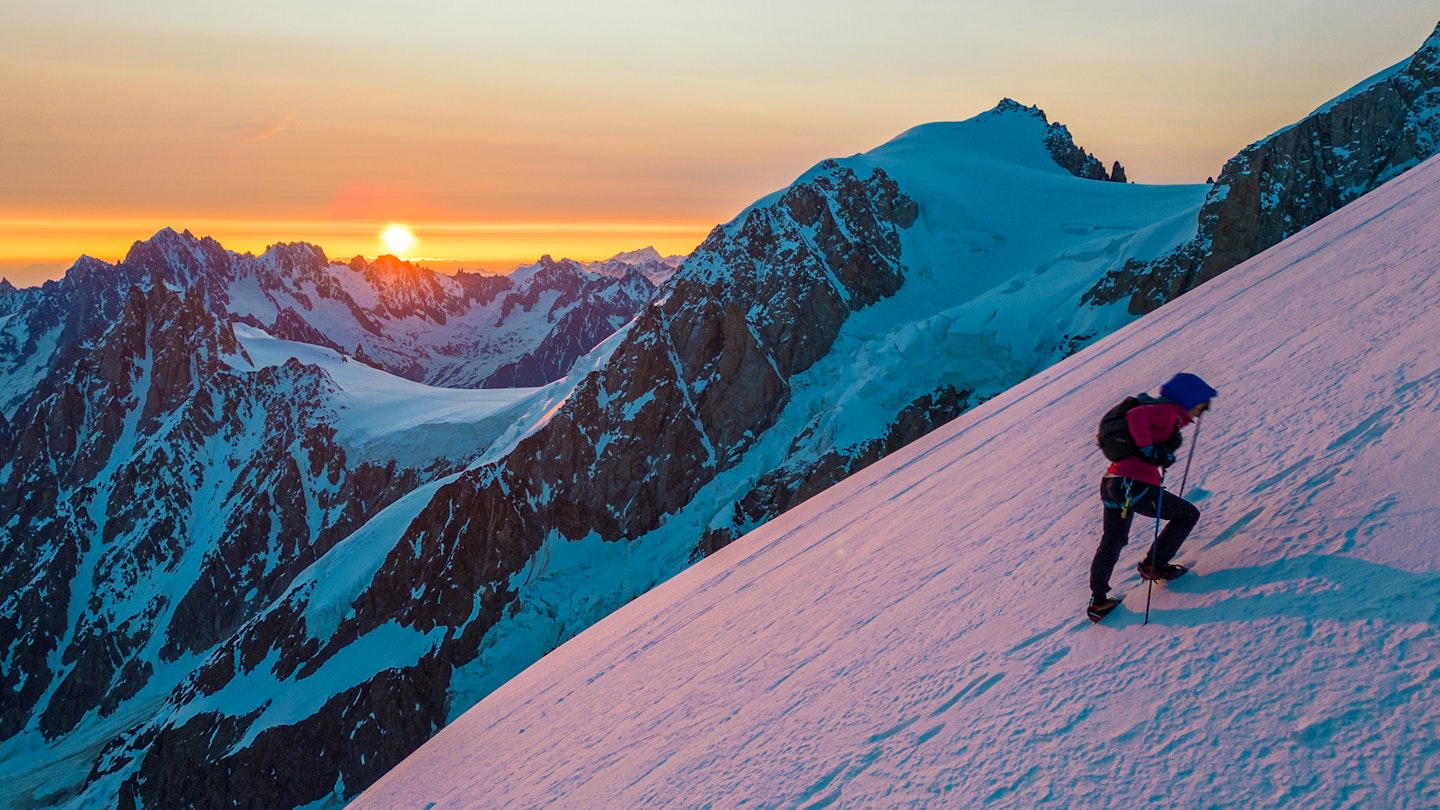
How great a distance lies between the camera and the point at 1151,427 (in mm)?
5215

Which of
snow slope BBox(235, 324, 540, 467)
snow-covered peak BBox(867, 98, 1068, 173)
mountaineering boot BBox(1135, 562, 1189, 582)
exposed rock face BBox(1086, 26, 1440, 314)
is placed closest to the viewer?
mountaineering boot BBox(1135, 562, 1189, 582)

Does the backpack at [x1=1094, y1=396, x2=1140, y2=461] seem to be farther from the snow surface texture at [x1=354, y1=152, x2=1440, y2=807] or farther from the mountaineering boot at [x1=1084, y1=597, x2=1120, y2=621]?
the mountaineering boot at [x1=1084, y1=597, x2=1120, y2=621]

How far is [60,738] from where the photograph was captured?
110750 mm

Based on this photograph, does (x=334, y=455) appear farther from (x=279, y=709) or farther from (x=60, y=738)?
(x=279, y=709)

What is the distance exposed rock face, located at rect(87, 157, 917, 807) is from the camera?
6250cm

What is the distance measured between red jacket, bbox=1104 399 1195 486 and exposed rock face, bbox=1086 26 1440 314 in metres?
51.2

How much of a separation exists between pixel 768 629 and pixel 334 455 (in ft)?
399

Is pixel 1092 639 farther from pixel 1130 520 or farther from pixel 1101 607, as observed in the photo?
pixel 1130 520

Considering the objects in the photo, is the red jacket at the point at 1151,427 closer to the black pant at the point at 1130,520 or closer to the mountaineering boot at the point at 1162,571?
the black pant at the point at 1130,520

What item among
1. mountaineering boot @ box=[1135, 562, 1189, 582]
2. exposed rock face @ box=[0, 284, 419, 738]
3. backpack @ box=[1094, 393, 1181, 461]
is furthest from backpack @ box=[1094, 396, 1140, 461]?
exposed rock face @ box=[0, 284, 419, 738]

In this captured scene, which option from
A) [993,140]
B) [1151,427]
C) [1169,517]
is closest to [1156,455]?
[1151,427]

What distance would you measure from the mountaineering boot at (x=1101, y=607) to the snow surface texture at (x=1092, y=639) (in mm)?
73

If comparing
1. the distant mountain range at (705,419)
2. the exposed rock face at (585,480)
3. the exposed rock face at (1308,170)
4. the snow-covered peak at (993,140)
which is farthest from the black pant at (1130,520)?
the snow-covered peak at (993,140)

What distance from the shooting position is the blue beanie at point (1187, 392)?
5129mm
